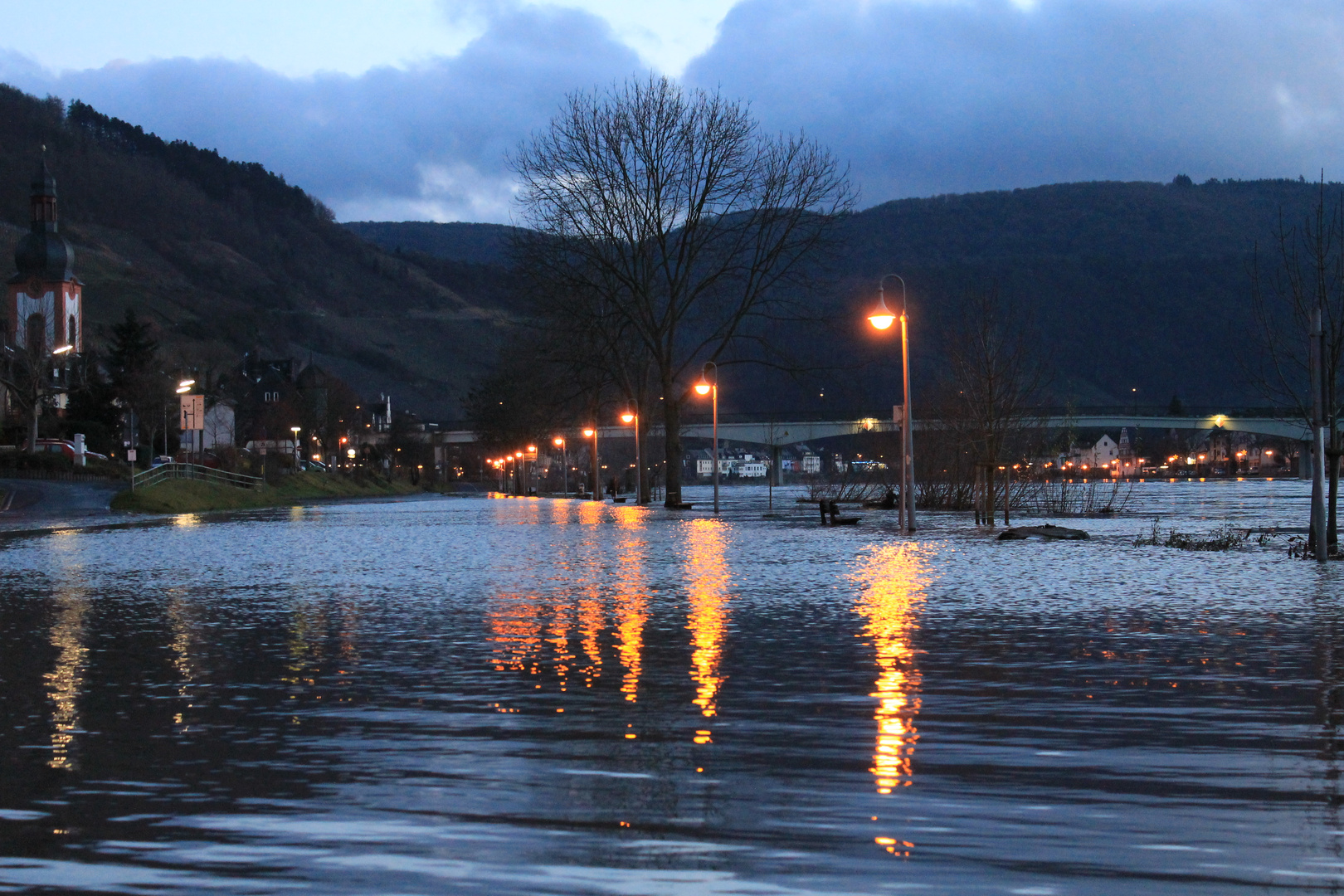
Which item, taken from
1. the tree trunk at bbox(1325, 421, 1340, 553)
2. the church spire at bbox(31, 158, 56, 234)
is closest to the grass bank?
the tree trunk at bbox(1325, 421, 1340, 553)

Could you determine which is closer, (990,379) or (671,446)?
(990,379)

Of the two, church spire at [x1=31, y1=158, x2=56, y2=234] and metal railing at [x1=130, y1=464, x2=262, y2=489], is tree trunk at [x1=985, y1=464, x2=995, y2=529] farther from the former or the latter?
church spire at [x1=31, y1=158, x2=56, y2=234]

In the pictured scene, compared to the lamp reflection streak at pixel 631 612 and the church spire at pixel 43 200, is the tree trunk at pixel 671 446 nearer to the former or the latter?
the lamp reflection streak at pixel 631 612

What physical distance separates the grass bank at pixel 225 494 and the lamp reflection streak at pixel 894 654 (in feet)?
131

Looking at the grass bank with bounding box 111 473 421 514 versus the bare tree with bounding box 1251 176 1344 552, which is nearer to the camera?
the bare tree with bounding box 1251 176 1344 552

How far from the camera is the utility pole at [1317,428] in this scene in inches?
771

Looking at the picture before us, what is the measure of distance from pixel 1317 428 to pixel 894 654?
1229 centimetres

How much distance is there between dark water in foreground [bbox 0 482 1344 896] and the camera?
15.0ft

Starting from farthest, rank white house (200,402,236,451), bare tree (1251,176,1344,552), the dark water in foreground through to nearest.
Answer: white house (200,402,236,451), bare tree (1251,176,1344,552), the dark water in foreground

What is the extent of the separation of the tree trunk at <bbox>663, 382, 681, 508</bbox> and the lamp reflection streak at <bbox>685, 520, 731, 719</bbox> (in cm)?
2341

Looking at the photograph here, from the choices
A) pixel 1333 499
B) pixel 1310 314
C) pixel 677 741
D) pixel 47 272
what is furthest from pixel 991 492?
pixel 47 272

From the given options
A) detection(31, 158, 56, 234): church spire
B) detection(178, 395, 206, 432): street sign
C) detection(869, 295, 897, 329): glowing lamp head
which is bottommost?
detection(178, 395, 206, 432): street sign

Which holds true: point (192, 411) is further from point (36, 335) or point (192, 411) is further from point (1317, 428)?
point (1317, 428)

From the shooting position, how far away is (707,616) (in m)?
13.1
